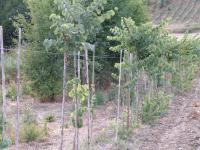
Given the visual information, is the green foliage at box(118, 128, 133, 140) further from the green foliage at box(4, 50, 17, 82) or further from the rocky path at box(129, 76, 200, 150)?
the green foliage at box(4, 50, 17, 82)

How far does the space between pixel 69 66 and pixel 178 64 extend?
213 inches

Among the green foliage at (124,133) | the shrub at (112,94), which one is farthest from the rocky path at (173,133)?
the shrub at (112,94)

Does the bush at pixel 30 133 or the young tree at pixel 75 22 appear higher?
the young tree at pixel 75 22

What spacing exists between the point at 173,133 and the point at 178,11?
48785 millimetres

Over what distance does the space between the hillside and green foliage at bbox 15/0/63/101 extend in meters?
37.0

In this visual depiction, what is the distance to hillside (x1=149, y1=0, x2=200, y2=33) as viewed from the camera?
5594 cm

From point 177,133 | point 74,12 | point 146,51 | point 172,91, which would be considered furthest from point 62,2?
point 172,91

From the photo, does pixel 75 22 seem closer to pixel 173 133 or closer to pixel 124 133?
pixel 124 133

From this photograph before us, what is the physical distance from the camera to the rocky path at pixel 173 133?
36.4 ft

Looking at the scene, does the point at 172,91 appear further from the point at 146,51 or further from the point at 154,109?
the point at 146,51

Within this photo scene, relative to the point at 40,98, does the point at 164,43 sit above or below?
above

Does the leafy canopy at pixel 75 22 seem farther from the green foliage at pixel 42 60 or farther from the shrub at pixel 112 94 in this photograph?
the shrub at pixel 112 94

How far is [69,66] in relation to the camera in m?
17.1

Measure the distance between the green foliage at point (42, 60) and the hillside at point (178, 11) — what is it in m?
37.0
